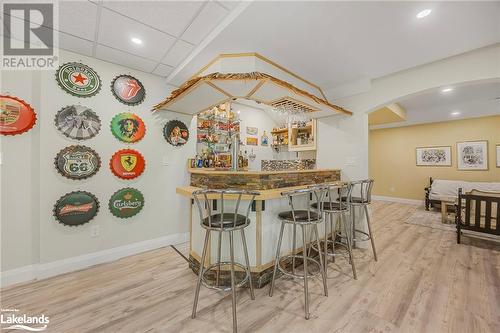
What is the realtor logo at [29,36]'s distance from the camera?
1.89m

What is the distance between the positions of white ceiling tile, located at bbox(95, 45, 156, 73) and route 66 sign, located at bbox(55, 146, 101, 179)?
4.04 feet

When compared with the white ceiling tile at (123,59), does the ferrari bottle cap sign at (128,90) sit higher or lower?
lower

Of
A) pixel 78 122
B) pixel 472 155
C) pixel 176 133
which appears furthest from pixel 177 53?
pixel 472 155

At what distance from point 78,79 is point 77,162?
106 centimetres

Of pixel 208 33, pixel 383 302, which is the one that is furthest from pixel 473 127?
pixel 208 33

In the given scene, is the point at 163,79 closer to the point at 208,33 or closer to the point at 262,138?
the point at 208,33

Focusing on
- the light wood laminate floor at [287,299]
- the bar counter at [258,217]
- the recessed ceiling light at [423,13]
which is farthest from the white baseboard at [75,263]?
the recessed ceiling light at [423,13]

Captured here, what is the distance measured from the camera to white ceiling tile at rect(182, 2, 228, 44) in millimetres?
1838

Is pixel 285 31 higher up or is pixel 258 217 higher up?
pixel 285 31

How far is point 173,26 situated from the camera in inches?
80.9

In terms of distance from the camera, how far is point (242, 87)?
7.30 ft

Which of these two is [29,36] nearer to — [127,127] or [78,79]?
[78,79]

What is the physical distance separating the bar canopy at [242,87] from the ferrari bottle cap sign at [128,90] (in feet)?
0.89

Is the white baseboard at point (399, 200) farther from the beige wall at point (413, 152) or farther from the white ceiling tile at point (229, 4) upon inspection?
the white ceiling tile at point (229, 4)
